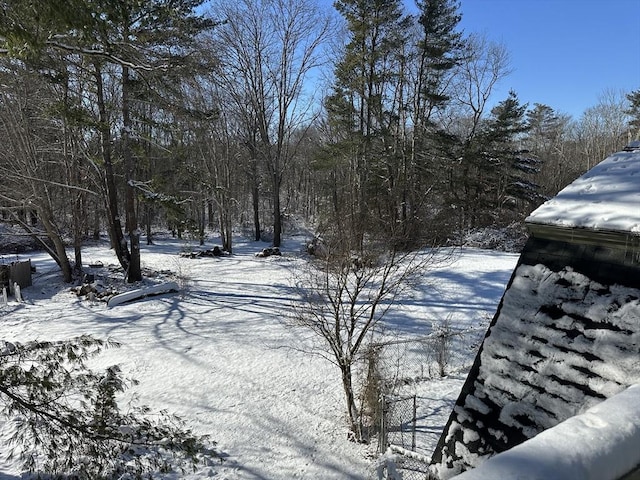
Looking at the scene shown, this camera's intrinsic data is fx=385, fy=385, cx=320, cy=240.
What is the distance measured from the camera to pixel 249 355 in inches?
350

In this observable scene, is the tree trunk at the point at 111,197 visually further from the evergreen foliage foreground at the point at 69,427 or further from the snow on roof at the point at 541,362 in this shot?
the snow on roof at the point at 541,362

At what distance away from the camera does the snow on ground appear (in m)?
5.89

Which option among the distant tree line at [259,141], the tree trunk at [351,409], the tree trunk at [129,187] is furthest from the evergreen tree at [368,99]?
the tree trunk at [351,409]

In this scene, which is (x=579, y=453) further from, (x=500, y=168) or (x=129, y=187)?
(x=500, y=168)

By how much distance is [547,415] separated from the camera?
2.37 meters

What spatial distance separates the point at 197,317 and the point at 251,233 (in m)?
21.7

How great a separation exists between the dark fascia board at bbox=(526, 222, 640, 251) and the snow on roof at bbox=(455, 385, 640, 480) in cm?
143

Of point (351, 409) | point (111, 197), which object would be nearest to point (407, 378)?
point (351, 409)

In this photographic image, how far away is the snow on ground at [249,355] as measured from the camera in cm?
589

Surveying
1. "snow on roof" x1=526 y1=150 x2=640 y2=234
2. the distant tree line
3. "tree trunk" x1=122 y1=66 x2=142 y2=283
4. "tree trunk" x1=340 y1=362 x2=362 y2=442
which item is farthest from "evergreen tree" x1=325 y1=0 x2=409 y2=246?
"snow on roof" x1=526 y1=150 x2=640 y2=234

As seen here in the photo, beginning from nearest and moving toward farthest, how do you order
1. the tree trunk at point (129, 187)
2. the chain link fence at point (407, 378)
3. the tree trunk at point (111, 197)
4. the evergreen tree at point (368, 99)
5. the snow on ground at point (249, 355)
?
the chain link fence at point (407, 378) → the snow on ground at point (249, 355) → the tree trunk at point (129, 187) → the tree trunk at point (111, 197) → the evergreen tree at point (368, 99)

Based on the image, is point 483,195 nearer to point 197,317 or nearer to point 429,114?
point 429,114

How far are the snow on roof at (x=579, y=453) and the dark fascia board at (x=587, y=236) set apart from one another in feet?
4.68

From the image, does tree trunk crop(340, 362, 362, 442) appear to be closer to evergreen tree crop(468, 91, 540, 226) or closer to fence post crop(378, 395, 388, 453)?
fence post crop(378, 395, 388, 453)
